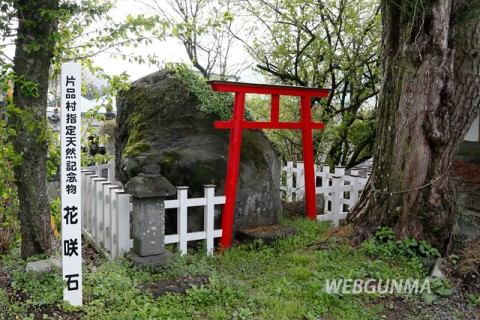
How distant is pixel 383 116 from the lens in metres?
5.96

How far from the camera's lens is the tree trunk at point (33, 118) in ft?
14.3

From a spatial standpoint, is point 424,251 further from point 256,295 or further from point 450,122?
point 256,295

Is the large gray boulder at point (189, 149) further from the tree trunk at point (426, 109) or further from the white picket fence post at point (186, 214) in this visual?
the tree trunk at point (426, 109)

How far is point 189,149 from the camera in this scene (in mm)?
6699

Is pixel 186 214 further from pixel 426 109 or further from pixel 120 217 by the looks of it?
pixel 426 109

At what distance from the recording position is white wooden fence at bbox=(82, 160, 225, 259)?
5410mm

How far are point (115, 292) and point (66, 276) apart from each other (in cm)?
52

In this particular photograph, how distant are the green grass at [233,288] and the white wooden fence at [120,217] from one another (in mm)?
405

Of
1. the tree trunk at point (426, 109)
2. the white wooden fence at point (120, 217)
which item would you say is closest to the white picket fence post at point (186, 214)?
the white wooden fence at point (120, 217)

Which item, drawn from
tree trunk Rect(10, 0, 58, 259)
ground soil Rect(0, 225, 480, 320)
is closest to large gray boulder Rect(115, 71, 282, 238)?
tree trunk Rect(10, 0, 58, 259)

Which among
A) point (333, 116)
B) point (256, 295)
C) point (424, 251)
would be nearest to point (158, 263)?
point (256, 295)

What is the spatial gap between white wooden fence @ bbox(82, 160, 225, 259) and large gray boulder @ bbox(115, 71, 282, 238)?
0.35 m

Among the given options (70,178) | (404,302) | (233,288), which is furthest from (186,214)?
(404,302)

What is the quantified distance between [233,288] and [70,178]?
203 centimetres
